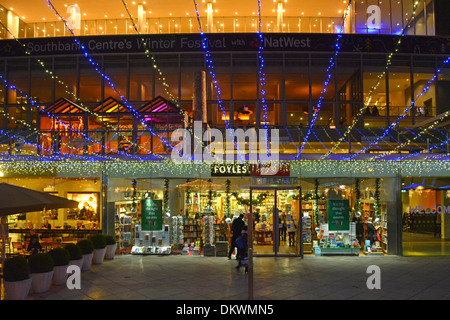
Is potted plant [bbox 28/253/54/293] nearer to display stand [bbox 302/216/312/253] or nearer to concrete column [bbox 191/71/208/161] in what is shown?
concrete column [bbox 191/71/208/161]

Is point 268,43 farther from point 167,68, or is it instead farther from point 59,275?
point 59,275

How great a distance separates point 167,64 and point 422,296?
1501 cm

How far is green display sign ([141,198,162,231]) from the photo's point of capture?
1499 cm

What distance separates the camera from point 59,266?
393 inches

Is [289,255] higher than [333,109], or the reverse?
[333,109]

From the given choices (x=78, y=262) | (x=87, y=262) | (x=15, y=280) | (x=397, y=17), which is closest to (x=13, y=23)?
(x=87, y=262)

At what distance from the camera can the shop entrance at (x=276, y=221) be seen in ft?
48.0

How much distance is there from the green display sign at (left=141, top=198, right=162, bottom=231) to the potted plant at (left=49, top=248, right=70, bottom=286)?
4908 mm

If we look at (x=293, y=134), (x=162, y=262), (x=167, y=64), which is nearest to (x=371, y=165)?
(x=293, y=134)

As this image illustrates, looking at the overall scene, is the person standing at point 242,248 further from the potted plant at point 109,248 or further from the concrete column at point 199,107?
the potted plant at point 109,248

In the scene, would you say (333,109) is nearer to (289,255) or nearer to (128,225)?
(289,255)

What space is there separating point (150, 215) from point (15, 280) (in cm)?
674

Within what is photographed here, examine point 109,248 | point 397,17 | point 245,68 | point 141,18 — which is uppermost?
point 141,18

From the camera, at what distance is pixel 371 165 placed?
50.1ft
